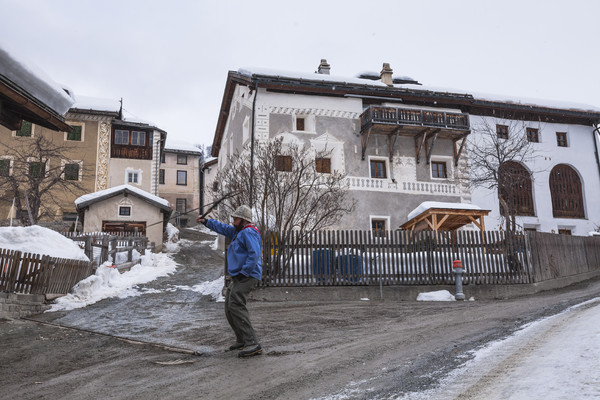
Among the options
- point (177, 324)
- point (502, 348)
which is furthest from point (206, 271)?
point (502, 348)

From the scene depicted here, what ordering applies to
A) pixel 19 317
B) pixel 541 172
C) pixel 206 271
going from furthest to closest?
pixel 541 172 < pixel 206 271 < pixel 19 317

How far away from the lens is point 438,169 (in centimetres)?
2773

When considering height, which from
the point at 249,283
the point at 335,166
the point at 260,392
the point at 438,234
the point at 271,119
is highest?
the point at 271,119

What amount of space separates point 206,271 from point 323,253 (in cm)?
921

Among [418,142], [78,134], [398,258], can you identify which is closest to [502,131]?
[418,142]

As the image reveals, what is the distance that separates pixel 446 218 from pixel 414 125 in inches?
283

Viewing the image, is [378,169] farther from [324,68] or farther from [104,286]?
[104,286]

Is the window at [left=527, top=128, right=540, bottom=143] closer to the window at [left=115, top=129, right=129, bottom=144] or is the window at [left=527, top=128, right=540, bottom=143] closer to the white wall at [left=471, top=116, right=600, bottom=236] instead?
the white wall at [left=471, top=116, right=600, bottom=236]

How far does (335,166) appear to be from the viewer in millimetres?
25547

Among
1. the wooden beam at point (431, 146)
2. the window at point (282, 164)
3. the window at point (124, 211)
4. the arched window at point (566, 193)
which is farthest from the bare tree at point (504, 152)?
the window at point (124, 211)

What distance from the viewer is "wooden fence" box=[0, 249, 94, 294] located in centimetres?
952

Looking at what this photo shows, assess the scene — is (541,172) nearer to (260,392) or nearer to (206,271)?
(206,271)

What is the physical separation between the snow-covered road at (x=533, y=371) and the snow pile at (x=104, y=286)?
9.31 meters

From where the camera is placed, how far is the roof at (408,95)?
25078 millimetres
